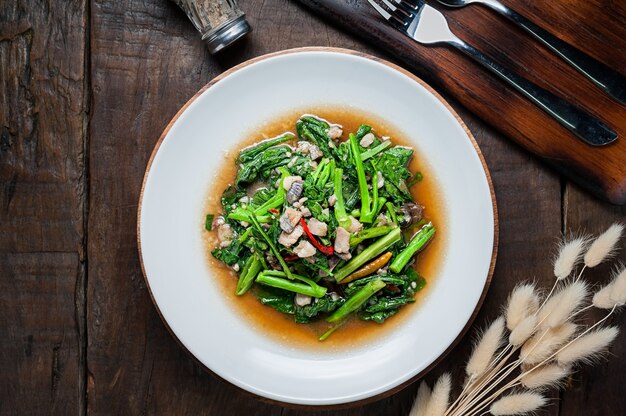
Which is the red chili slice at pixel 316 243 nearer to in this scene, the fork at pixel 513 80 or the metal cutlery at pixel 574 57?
the fork at pixel 513 80

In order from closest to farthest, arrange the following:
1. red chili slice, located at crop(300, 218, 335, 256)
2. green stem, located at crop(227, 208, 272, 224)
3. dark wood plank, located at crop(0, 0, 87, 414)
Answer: red chili slice, located at crop(300, 218, 335, 256), green stem, located at crop(227, 208, 272, 224), dark wood plank, located at crop(0, 0, 87, 414)

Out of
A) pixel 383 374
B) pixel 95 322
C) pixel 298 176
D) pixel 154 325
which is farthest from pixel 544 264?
Result: pixel 95 322

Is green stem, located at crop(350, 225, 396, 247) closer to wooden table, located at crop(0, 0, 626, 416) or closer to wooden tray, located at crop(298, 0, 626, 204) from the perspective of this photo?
wooden table, located at crop(0, 0, 626, 416)

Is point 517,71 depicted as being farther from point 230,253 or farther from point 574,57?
point 230,253

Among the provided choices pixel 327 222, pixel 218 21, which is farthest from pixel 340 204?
pixel 218 21

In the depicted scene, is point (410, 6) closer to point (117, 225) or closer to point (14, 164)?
point (117, 225)

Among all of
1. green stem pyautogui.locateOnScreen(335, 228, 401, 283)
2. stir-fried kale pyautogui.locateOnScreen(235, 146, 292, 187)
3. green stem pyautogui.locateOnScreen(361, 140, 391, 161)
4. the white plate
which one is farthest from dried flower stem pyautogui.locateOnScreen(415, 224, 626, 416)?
stir-fried kale pyautogui.locateOnScreen(235, 146, 292, 187)
